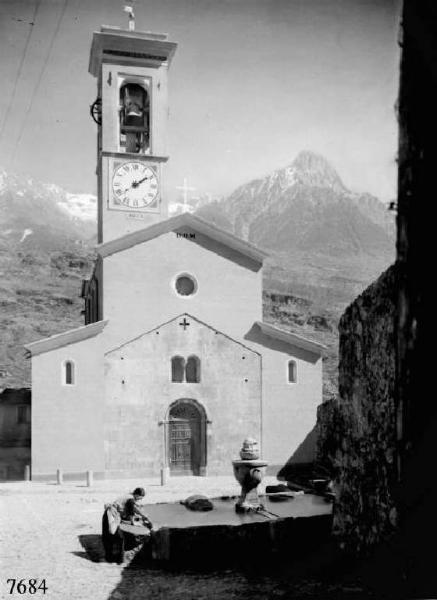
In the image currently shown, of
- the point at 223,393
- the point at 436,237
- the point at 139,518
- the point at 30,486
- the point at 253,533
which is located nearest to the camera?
the point at 436,237

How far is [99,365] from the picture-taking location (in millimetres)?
24828

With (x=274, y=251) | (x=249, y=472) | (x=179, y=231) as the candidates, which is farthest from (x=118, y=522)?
(x=274, y=251)

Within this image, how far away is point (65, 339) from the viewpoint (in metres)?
24.4

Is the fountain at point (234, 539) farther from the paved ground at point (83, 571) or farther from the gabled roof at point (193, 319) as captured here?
the gabled roof at point (193, 319)

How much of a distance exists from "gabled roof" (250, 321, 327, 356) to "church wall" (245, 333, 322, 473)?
171mm

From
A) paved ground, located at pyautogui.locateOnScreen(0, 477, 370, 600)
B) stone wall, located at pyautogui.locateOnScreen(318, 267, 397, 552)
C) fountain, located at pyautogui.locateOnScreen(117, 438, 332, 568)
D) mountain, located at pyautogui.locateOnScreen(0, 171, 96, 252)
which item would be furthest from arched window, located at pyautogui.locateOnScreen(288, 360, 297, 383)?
mountain, located at pyautogui.locateOnScreen(0, 171, 96, 252)

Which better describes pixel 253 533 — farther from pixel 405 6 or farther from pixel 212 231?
pixel 212 231

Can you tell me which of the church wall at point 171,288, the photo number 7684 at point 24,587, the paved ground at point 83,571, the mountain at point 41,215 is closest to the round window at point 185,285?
the church wall at point 171,288

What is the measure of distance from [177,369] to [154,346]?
1.19 metres

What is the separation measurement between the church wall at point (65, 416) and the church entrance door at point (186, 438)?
2595 millimetres

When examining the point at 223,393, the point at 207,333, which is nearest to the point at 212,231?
the point at 207,333

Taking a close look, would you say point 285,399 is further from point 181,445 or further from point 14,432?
point 14,432

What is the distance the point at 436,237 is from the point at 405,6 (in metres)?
0.84

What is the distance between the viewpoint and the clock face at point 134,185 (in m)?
27.3
